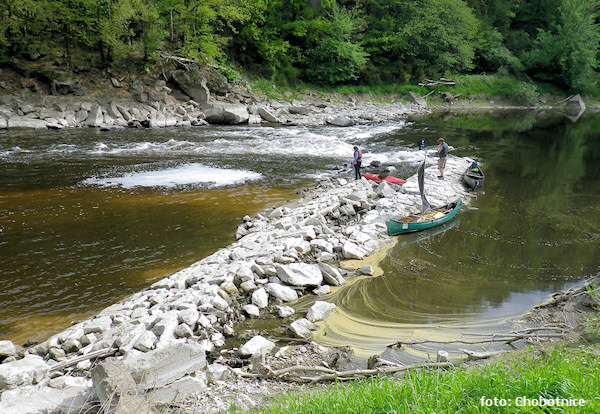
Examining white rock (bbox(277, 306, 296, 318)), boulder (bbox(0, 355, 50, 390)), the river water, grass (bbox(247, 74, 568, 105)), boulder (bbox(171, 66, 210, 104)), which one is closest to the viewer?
boulder (bbox(0, 355, 50, 390))

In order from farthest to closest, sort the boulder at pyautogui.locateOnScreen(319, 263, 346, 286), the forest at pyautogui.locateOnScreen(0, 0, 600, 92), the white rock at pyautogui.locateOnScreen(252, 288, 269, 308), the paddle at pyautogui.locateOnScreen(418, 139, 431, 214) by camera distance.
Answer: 1. the forest at pyautogui.locateOnScreen(0, 0, 600, 92)
2. the paddle at pyautogui.locateOnScreen(418, 139, 431, 214)
3. the boulder at pyautogui.locateOnScreen(319, 263, 346, 286)
4. the white rock at pyautogui.locateOnScreen(252, 288, 269, 308)

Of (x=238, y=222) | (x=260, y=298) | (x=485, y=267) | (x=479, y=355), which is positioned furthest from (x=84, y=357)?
(x=485, y=267)

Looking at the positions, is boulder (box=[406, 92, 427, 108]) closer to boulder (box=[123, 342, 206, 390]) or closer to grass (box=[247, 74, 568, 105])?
grass (box=[247, 74, 568, 105])

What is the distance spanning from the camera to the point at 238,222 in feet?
45.3

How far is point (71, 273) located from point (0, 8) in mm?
30651

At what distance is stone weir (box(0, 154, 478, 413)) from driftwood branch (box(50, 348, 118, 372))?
0.02 m

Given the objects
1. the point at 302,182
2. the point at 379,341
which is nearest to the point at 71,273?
the point at 379,341

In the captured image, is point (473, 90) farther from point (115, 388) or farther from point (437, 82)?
point (115, 388)

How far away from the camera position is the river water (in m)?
8.66

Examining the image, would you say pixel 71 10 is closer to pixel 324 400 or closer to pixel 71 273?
pixel 71 273

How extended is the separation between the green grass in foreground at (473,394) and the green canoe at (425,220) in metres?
8.02

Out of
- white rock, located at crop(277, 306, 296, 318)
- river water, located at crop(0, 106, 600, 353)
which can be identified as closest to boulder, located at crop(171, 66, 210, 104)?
river water, located at crop(0, 106, 600, 353)

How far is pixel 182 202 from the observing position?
1570cm

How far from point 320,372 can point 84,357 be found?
10.7ft
